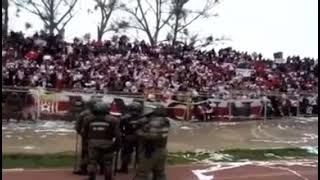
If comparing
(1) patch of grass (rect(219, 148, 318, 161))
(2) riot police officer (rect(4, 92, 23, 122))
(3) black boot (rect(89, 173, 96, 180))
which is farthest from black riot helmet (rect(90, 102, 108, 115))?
(2) riot police officer (rect(4, 92, 23, 122))

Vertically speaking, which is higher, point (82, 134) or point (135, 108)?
point (135, 108)

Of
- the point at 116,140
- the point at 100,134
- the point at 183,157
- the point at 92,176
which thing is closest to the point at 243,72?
the point at 183,157

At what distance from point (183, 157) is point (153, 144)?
458 cm

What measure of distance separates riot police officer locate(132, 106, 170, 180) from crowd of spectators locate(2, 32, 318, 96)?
11.5 metres

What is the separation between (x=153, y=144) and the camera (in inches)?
446

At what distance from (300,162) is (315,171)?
4.04 feet

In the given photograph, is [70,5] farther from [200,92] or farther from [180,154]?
[180,154]

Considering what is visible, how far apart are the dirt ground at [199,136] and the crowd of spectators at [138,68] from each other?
9.20ft

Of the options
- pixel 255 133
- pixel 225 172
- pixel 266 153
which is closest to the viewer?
pixel 225 172

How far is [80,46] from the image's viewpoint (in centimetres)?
2819

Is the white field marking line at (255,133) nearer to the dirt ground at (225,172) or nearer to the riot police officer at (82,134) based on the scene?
the dirt ground at (225,172)

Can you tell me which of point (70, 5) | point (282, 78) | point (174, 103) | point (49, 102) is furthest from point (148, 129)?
point (70, 5)

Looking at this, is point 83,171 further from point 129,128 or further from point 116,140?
point 116,140

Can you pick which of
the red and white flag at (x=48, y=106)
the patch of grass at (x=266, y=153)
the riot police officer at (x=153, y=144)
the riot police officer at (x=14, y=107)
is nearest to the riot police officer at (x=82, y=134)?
the riot police officer at (x=153, y=144)
